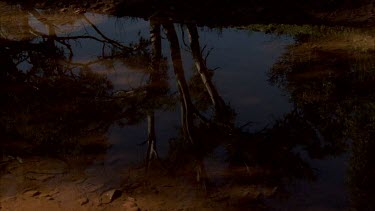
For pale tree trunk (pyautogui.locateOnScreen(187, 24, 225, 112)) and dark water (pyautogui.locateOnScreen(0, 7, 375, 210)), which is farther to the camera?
pale tree trunk (pyautogui.locateOnScreen(187, 24, 225, 112))

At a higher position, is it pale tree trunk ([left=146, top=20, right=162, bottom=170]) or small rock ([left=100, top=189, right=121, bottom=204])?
pale tree trunk ([left=146, top=20, right=162, bottom=170])

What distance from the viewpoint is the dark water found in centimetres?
Answer: 469

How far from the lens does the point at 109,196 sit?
4.56 meters

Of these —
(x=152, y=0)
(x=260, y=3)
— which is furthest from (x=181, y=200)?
(x=152, y=0)

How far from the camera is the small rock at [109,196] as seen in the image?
4.50 meters

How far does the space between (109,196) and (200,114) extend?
2.30 metres

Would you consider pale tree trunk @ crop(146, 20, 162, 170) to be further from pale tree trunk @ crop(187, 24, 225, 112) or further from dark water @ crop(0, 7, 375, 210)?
pale tree trunk @ crop(187, 24, 225, 112)

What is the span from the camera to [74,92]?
24.5 feet

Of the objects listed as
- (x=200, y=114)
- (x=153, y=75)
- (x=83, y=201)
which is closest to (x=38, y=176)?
(x=83, y=201)

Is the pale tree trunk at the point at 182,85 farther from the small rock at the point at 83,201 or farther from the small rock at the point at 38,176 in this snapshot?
the small rock at the point at 38,176

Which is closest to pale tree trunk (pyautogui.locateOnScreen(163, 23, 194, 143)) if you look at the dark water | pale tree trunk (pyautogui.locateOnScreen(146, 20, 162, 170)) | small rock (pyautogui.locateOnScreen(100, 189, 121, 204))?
the dark water

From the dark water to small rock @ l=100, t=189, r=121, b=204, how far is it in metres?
0.11

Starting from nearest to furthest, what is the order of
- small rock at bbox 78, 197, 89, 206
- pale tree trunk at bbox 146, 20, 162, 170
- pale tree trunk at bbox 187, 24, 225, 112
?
small rock at bbox 78, 197, 89, 206 < pale tree trunk at bbox 146, 20, 162, 170 < pale tree trunk at bbox 187, 24, 225, 112

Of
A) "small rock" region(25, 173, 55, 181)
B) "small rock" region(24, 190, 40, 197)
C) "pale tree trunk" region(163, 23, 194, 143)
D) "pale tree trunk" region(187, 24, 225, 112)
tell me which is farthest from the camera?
"pale tree trunk" region(187, 24, 225, 112)
